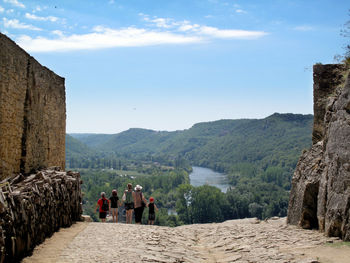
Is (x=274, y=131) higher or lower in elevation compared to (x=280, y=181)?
higher

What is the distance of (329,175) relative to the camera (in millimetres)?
9766

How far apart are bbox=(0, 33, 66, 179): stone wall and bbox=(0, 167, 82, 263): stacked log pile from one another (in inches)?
28.3

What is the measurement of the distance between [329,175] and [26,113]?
8093mm

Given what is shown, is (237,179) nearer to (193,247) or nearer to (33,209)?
(193,247)

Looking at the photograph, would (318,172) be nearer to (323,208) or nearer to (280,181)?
(323,208)

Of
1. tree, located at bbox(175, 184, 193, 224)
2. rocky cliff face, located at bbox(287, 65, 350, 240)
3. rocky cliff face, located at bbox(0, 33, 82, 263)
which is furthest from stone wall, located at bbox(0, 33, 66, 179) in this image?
A: tree, located at bbox(175, 184, 193, 224)

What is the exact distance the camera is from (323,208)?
9844 mm

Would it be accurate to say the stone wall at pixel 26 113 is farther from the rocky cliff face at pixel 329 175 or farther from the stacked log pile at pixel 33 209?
the rocky cliff face at pixel 329 175

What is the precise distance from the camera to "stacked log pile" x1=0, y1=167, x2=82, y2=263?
6.72 meters

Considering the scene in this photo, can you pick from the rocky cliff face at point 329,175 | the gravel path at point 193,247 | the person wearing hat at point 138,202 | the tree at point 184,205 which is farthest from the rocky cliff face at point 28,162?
the tree at point 184,205

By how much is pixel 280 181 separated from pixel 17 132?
11667 centimetres

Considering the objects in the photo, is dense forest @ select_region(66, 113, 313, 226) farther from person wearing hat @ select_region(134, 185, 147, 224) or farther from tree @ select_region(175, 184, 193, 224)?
person wearing hat @ select_region(134, 185, 147, 224)

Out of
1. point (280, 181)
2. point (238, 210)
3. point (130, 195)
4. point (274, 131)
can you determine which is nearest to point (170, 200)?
point (238, 210)

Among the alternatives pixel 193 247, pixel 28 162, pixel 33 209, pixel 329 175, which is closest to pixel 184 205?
pixel 193 247
